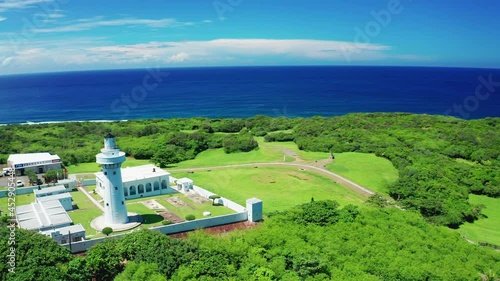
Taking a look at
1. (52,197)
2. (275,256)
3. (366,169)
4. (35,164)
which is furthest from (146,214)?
(366,169)

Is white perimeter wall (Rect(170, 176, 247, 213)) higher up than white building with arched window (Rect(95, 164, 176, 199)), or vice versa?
white building with arched window (Rect(95, 164, 176, 199))

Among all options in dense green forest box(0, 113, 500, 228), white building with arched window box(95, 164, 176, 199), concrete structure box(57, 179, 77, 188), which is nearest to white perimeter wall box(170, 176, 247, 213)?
white building with arched window box(95, 164, 176, 199)

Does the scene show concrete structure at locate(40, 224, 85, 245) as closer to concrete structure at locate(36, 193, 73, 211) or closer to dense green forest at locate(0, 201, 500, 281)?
dense green forest at locate(0, 201, 500, 281)

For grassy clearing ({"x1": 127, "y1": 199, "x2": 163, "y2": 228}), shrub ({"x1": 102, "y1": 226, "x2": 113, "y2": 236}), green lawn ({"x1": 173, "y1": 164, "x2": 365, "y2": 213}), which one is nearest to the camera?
shrub ({"x1": 102, "y1": 226, "x2": 113, "y2": 236})

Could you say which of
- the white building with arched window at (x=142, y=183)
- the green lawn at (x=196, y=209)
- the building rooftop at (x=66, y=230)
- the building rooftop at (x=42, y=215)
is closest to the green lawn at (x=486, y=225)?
the green lawn at (x=196, y=209)

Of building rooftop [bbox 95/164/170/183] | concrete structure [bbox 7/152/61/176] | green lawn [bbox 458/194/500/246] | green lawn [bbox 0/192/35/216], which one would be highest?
concrete structure [bbox 7/152/61/176]

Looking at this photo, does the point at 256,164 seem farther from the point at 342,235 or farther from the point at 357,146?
the point at 342,235

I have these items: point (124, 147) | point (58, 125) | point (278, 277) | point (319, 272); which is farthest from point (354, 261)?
point (58, 125)
